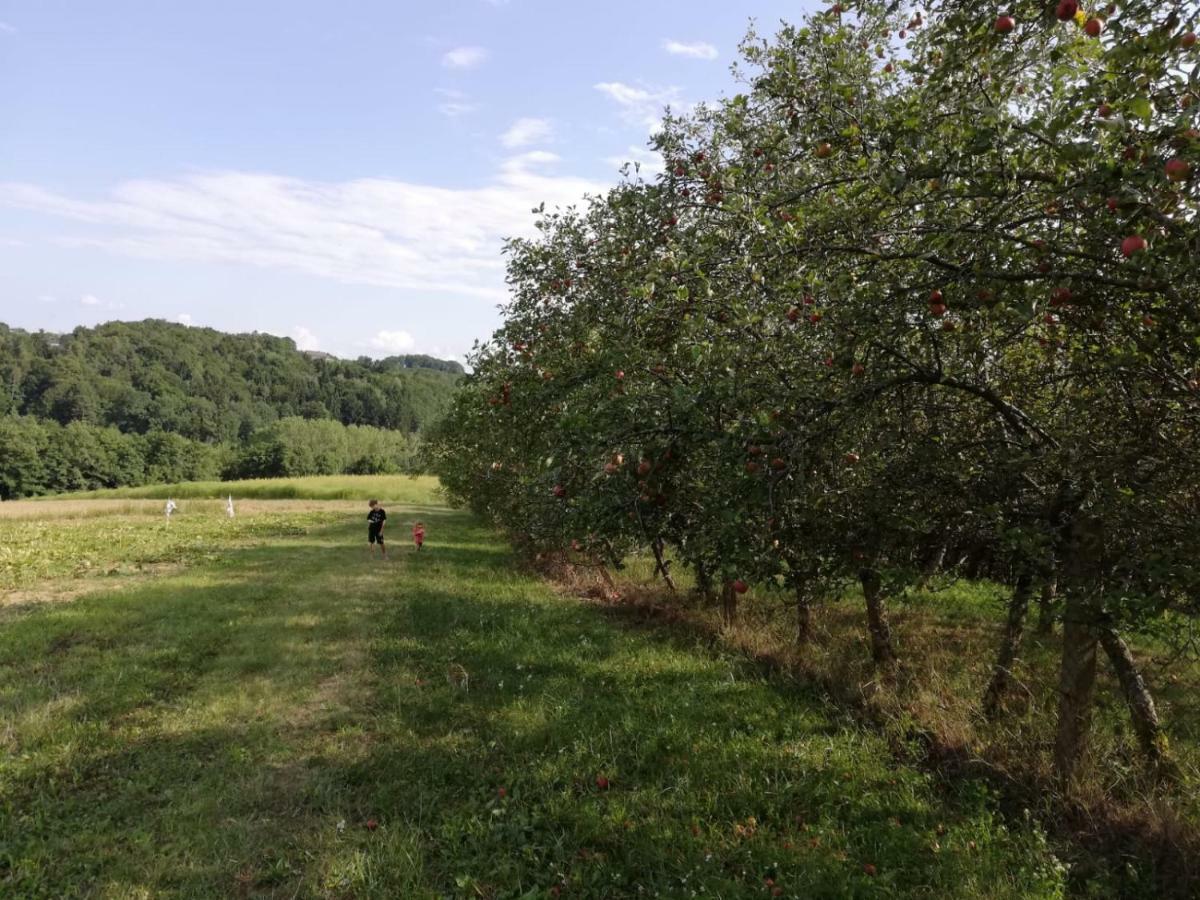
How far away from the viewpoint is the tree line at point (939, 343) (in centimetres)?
330

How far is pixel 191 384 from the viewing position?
5541 inches

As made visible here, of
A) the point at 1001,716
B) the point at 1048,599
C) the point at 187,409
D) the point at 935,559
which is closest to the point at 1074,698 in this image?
the point at 1048,599

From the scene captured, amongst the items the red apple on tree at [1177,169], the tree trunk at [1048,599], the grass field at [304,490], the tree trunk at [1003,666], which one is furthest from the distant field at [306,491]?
the red apple on tree at [1177,169]

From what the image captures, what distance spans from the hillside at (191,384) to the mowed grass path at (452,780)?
331 feet

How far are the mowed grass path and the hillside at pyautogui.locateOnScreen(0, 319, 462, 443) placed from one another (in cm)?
10091

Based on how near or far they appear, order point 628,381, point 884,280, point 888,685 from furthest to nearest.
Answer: point 888,685, point 628,381, point 884,280

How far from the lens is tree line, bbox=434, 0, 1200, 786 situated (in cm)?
330

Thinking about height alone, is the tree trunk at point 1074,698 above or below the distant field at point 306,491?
above

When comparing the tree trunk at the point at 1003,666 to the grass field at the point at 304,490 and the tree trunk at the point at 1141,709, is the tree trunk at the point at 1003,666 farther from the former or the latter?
the grass field at the point at 304,490

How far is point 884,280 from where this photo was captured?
458 centimetres

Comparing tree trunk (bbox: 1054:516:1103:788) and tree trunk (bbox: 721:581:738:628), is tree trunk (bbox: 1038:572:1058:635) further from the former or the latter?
tree trunk (bbox: 721:581:738:628)

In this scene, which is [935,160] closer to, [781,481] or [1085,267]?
[1085,267]

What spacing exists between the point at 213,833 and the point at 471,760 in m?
1.98

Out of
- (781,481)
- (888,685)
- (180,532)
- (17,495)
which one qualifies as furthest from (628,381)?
(17,495)
